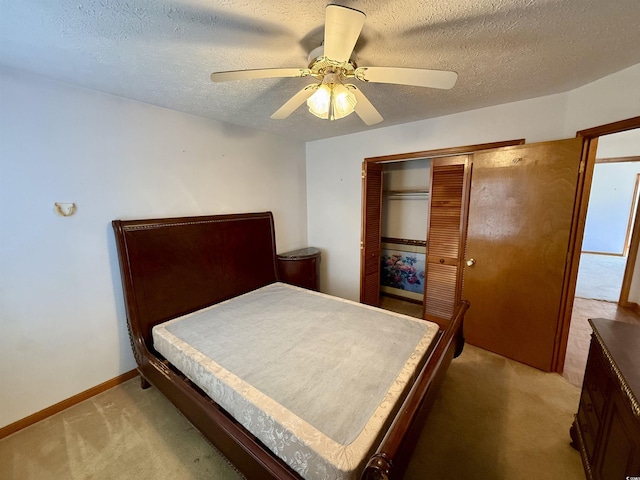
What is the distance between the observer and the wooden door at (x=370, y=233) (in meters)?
3.17

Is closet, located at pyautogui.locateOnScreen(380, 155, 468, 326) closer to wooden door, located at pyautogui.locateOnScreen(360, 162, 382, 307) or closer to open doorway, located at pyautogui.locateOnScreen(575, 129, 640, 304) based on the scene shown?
wooden door, located at pyautogui.locateOnScreen(360, 162, 382, 307)

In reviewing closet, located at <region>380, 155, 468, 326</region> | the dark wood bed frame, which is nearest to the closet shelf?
closet, located at <region>380, 155, 468, 326</region>

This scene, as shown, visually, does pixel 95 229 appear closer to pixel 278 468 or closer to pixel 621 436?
pixel 278 468

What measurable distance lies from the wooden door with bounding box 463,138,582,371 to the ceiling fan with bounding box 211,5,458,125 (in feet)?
4.68

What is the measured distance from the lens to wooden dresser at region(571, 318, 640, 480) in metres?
0.96

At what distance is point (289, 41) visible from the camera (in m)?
1.34

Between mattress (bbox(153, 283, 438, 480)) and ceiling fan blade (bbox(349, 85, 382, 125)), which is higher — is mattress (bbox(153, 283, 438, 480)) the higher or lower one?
the lower one

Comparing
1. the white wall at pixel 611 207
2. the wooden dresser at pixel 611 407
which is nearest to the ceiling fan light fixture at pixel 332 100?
the wooden dresser at pixel 611 407

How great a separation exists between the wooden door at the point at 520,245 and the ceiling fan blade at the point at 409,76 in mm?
1419

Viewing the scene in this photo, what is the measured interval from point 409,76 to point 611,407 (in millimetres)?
1767

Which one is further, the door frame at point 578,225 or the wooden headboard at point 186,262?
the wooden headboard at point 186,262

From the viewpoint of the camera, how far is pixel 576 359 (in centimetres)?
240

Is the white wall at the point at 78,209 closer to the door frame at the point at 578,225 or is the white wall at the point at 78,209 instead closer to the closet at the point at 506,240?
the closet at the point at 506,240

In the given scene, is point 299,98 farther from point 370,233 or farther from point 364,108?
point 370,233
